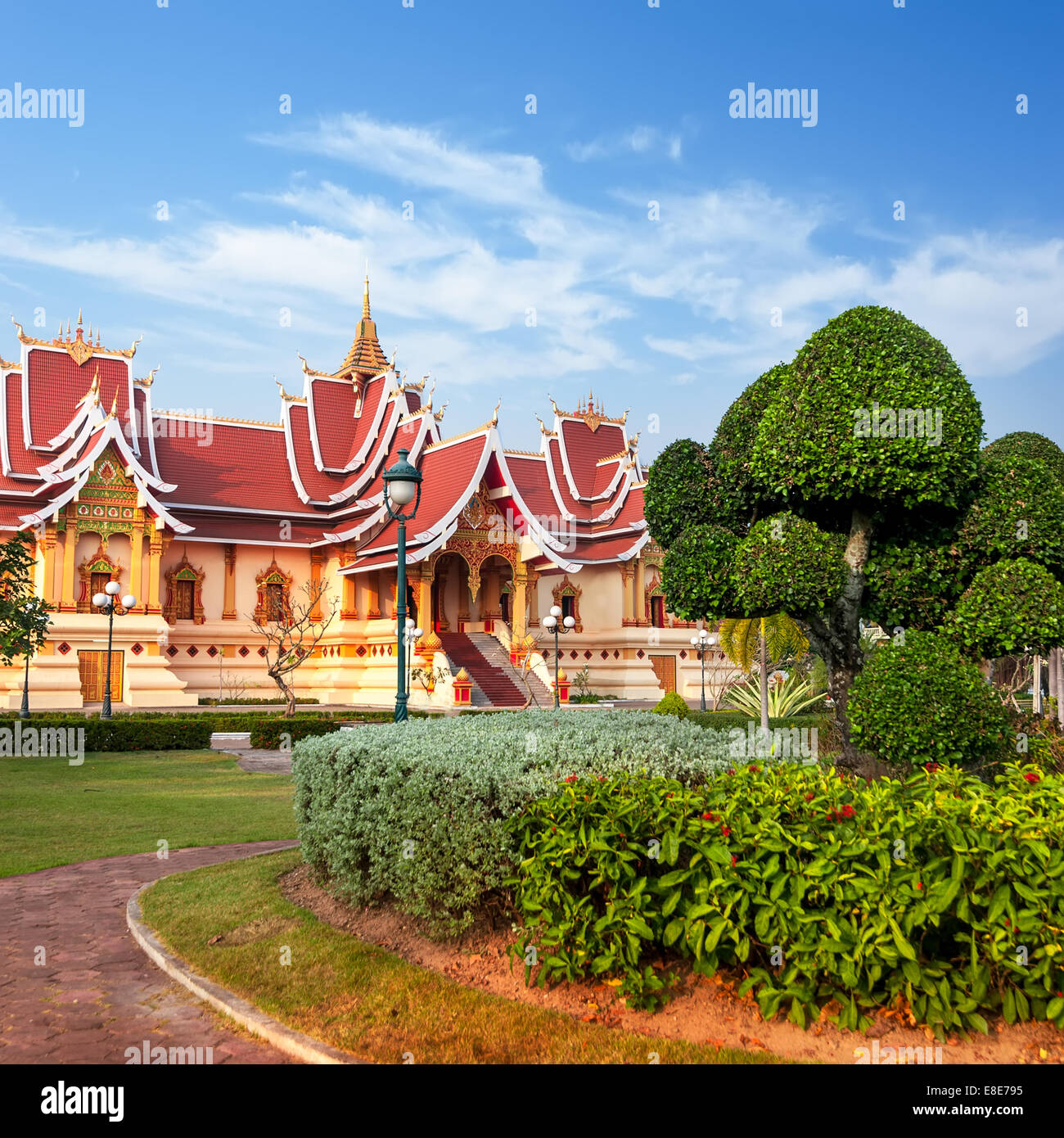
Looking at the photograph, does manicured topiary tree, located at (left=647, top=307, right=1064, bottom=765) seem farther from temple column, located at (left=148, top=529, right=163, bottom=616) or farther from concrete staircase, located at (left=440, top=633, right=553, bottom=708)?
temple column, located at (left=148, top=529, right=163, bottom=616)

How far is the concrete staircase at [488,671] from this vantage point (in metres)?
28.5

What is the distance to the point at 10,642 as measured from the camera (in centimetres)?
1472

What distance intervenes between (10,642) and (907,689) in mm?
13032

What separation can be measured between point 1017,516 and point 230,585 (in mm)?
27650

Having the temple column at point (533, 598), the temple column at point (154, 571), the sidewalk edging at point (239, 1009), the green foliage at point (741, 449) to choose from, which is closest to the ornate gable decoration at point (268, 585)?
the temple column at point (154, 571)

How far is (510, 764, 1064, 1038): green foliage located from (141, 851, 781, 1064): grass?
34 centimetres

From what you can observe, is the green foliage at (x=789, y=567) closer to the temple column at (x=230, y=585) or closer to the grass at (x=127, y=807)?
A: the grass at (x=127, y=807)

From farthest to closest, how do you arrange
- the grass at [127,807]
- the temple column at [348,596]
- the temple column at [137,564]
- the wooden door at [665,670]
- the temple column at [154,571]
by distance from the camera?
the wooden door at [665,670]
the temple column at [348,596]
the temple column at [154,571]
the temple column at [137,564]
the grass at [127,807]

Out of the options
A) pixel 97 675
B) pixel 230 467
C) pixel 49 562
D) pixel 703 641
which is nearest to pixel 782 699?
pixel 703 641

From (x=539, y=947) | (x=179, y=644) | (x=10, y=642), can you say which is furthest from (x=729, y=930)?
(x=179, y=644)

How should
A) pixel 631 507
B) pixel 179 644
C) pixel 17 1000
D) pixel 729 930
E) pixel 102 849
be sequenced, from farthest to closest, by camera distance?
pixel 631 507 → pixel 179 644 → pixel 102 849 → pixel 17 1000 → pixel 729 930

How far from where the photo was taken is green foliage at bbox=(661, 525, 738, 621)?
8250mm

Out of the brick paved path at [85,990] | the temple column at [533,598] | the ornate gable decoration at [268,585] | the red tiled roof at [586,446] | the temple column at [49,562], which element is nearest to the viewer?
the brick paved path at [85,990]
